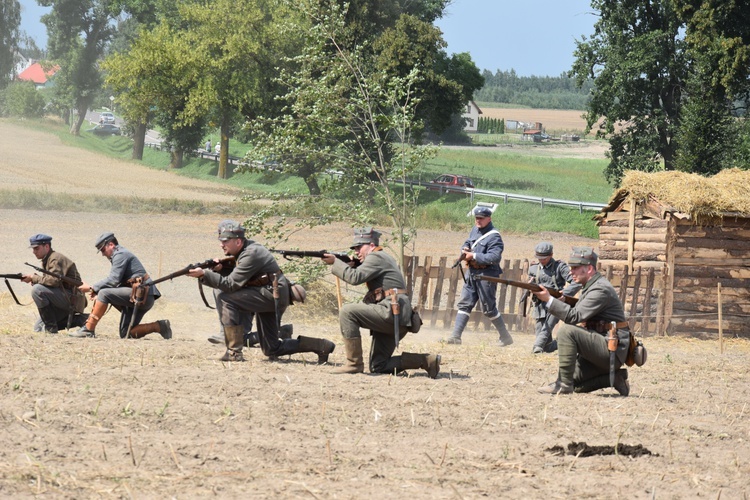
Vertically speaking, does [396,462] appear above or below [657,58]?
below

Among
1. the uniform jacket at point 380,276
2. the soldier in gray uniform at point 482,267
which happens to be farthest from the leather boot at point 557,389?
the soldier in gray uniform at point 482,267

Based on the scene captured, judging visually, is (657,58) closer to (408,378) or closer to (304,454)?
(408,378)

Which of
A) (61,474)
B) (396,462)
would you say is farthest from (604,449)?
(61,474)

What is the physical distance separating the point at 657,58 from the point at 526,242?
11.3 meters

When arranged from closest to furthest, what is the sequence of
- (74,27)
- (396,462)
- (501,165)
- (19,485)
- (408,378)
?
(19,485) < (396,462) < (408,378) < (501,165) < (74,27)

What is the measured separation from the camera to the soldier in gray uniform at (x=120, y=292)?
13250mm

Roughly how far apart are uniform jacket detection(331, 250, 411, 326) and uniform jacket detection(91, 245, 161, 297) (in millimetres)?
3470

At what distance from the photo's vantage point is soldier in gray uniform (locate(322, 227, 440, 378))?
1088cm

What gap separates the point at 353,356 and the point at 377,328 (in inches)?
15.3

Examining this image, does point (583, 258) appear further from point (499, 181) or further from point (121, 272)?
point (499, 181)

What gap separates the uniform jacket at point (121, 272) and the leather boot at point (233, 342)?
86.9 inches

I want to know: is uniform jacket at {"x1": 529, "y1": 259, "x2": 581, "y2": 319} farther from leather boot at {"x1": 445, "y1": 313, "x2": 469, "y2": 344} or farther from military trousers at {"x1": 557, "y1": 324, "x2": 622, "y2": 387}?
military trousers at {"x1": 557, "y1": 324, "x2": 622, "y2": 387}

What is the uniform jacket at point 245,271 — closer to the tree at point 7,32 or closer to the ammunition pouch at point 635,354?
the ammunition pouch at point 635,354

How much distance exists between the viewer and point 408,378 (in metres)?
10.9
